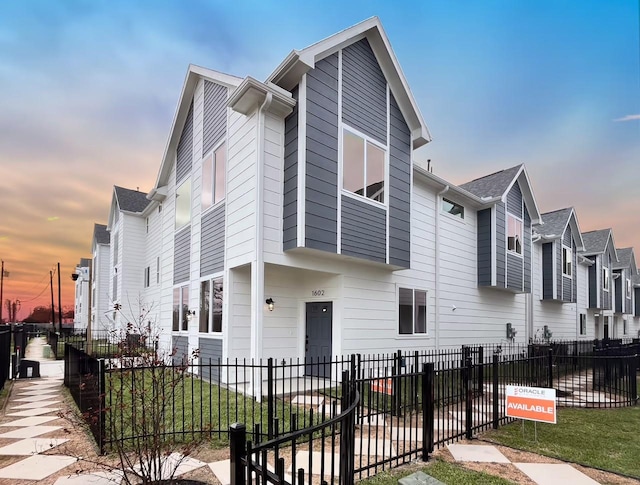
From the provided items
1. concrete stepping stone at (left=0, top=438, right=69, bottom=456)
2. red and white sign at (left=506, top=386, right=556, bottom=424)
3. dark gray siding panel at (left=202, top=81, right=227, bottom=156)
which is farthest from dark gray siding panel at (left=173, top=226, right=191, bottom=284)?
red and white sign at (left=506, top=386, right=556, bottom=424)

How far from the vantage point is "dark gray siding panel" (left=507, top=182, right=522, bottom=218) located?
1684 cm

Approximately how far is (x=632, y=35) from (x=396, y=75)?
5486mm

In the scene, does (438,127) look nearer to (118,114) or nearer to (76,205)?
(118,114)

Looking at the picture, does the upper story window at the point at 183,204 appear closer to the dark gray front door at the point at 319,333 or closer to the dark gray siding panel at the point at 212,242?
the dark gray siding panel at the point at 212,242

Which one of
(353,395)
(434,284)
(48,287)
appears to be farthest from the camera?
(48,287)

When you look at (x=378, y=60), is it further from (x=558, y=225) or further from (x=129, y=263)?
(x=129, y=263)

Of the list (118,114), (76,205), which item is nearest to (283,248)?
(118,114)

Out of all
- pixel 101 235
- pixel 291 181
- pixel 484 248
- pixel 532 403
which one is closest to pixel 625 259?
pixel 484 248

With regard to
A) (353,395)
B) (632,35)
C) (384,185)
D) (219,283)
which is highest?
(632,35)

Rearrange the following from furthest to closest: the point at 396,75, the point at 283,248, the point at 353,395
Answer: the point at 396,75
the point at 283,248
the point at 353,395

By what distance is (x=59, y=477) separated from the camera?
14.5 ft

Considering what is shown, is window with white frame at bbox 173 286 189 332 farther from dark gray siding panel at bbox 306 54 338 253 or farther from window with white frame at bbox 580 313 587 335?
window with white frame at bbox 580 313 587 335

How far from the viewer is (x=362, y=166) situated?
35.0ft

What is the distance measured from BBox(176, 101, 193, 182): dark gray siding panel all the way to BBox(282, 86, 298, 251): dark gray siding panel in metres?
5.54
